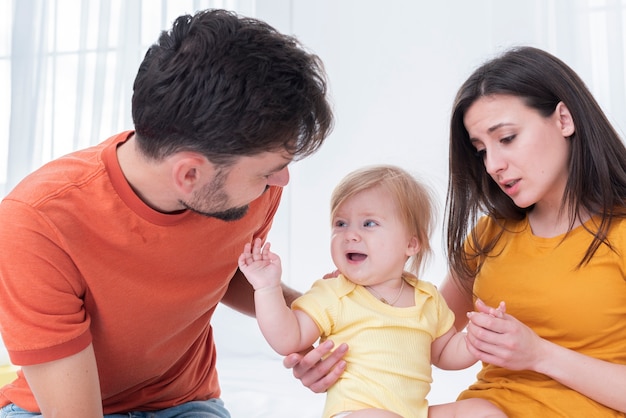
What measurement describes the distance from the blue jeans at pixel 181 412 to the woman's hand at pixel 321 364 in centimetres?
37

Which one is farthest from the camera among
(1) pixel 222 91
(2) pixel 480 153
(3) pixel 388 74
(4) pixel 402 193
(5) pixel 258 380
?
(3) pixel 388 74

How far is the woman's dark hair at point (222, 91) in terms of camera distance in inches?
57.9

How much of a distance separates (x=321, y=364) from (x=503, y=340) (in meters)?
0.37

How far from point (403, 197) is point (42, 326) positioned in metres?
0.78

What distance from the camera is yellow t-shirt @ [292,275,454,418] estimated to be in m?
1.55

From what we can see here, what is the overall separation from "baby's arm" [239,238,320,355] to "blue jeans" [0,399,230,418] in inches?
15.1

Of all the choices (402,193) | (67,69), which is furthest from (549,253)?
(67,69)

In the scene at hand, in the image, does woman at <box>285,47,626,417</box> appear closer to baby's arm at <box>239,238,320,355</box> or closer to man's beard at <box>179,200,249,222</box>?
baby's arm at <box>239,238,320,355</box>

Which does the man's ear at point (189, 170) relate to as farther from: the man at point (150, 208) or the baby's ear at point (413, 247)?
the baby's ear at point (413, 247)

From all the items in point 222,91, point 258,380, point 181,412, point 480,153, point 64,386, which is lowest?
point 258,380

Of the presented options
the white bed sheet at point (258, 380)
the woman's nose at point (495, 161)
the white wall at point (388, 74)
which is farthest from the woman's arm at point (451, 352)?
the white wall at point (388, 74)

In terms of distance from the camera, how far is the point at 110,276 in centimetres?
157

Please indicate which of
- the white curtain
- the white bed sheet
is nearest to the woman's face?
the white bed sheet

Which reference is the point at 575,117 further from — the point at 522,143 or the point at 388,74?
the point at 388,74
